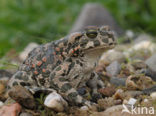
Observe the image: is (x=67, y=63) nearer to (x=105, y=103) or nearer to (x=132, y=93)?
(x=105, y=103)

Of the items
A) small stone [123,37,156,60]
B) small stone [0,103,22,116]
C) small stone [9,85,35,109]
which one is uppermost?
small stone [123,37,156,60]

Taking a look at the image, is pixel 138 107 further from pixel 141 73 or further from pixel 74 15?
pixel 74 15


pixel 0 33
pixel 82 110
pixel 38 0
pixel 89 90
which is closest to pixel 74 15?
pixel 38 0

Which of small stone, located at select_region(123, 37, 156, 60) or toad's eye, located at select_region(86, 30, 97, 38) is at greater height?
small stone, located at select_region(123, 37, 156, 60)

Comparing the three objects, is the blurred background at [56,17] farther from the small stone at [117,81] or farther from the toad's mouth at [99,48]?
the toad's mouth at [99,48]

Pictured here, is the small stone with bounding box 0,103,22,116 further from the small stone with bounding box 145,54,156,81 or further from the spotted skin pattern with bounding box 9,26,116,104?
the small stone with bounding box 145,54,156,81

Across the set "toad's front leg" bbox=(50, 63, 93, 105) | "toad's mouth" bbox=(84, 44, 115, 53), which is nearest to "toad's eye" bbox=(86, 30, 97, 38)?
"toad's mouth" bbox=(84, 44, 115, 53)
